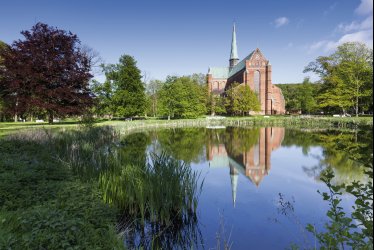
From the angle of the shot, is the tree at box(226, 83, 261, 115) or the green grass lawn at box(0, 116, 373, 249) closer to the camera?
the green grass lawn at box(0, 116, 373, 249)

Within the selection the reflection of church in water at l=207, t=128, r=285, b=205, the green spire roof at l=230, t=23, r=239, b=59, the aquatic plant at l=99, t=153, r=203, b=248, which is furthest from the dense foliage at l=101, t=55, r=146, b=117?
the green spire roof at l=230, t=23, r=239, b=59

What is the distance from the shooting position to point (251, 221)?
702cm

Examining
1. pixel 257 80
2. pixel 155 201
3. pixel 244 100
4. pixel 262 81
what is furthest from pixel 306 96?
pixel 155 201

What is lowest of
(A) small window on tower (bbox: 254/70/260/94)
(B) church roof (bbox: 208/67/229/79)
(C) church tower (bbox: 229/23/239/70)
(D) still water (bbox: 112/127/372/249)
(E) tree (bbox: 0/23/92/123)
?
(D) still water (bbox: 112/127/372/249)

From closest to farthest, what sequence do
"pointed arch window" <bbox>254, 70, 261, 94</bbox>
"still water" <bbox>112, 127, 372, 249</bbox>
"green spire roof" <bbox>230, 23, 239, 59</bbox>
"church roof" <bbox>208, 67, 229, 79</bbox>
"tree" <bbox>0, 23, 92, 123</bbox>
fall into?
"still water" <bbox>112, 127, 372, 249</bbox> < "tree" <bbox>0, 23, 92, 123</bbox> < "pointed arch window" <bbox>254, 70, 261, 94</bbox> < "green spire roof" <bbox>230, 23, 239, 59</bbox> < "church roof" <bbox>208, 67, 229, 79</bbox>

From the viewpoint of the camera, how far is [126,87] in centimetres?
4838

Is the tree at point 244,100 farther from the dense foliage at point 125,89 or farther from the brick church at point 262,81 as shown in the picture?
the dense foliage at point 125,89

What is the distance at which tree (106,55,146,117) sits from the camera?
46.2 metres

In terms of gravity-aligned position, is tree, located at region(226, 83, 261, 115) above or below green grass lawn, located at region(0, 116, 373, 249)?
above

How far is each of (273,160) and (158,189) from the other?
11.3 m

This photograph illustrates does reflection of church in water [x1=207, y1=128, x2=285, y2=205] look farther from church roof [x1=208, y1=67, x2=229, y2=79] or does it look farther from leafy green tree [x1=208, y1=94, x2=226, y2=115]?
church roof [x1=208, y1=67, x2=229, y2=79]

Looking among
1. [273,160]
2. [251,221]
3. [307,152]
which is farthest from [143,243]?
[307,152]

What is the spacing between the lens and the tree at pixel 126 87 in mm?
46188

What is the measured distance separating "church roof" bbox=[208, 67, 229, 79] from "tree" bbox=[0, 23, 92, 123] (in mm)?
77990
